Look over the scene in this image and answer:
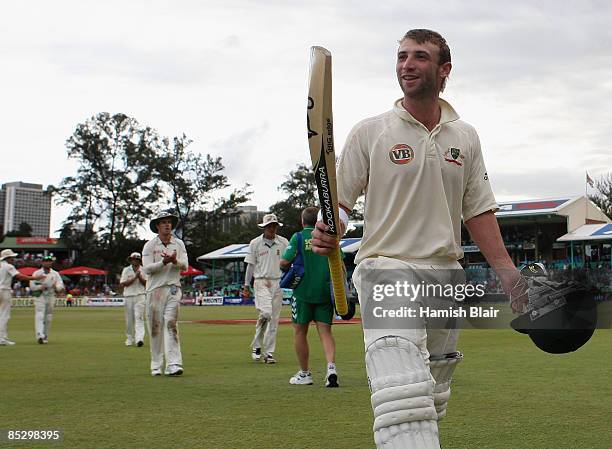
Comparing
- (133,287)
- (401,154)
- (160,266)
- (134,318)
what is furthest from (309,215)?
(133,287)

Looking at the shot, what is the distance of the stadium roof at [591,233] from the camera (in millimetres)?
43984

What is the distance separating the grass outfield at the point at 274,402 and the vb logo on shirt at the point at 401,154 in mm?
2649

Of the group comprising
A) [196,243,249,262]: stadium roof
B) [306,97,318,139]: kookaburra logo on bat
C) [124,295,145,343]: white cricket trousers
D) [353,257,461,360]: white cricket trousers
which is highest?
[196,243,249,262]: stadium roof

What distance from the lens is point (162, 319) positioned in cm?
1157

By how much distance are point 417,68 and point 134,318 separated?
1519cm

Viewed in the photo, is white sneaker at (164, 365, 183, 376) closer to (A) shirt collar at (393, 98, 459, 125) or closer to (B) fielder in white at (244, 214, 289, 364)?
(B) fielder in white at (244, 214, 289, 364)

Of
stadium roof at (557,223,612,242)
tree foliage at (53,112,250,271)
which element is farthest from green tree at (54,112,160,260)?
stadium roof at (557,223,612,242)

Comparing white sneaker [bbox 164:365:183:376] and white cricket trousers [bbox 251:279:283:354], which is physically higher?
white cricket trousers [bbox 251:279:283:354]

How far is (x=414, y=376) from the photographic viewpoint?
3.70m

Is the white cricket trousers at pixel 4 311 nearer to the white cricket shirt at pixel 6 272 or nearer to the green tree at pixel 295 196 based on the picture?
the white cricket shirt at pixel 6 272

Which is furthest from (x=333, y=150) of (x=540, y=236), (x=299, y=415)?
(x=540, y=236)

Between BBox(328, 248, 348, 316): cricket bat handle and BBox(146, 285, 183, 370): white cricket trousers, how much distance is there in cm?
722

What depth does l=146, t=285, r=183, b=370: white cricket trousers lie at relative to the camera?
1131 cm

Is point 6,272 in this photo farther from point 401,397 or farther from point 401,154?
point 401,397
